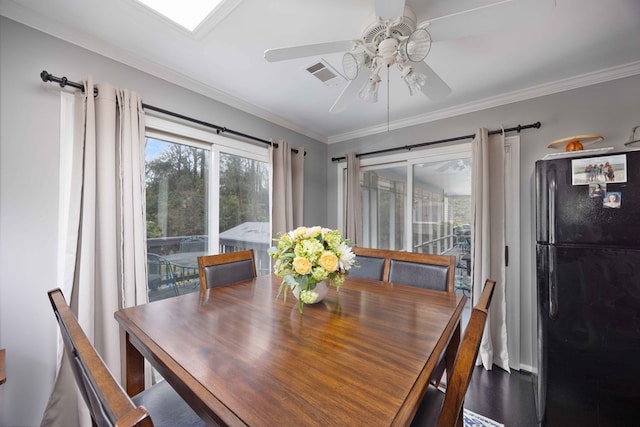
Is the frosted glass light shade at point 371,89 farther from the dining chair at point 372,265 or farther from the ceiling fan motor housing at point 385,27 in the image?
the dining chair at point 372,265

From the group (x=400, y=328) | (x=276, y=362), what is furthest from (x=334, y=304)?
(x=276, y=362)

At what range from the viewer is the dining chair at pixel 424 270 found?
1.61 metres

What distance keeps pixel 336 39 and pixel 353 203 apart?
6.28 feet

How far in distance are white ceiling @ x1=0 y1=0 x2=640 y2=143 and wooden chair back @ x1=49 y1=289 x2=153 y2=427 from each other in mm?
1550

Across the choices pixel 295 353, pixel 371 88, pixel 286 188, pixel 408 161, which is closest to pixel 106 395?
pixel 295 353

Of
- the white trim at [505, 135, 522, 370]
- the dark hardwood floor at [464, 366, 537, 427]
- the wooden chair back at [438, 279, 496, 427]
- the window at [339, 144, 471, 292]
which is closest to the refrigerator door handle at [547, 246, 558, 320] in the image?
the dark hardwood floor at [464, 366, 537, 427]

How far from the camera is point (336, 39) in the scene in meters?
1.66

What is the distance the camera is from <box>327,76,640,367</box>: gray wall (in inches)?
76.0

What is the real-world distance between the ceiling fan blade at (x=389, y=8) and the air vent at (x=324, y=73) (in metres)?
0.90

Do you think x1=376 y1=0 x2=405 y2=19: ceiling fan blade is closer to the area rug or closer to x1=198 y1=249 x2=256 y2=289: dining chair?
x1=198 y1=249 x2=256 y2=289: dining chair

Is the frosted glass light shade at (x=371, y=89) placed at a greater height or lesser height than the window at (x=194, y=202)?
greater

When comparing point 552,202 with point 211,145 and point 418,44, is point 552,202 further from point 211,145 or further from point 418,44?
point 211,145

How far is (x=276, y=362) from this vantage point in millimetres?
764

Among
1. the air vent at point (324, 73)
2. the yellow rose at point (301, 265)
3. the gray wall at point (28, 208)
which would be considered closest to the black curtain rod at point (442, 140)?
the air vent at point (324, 73)
